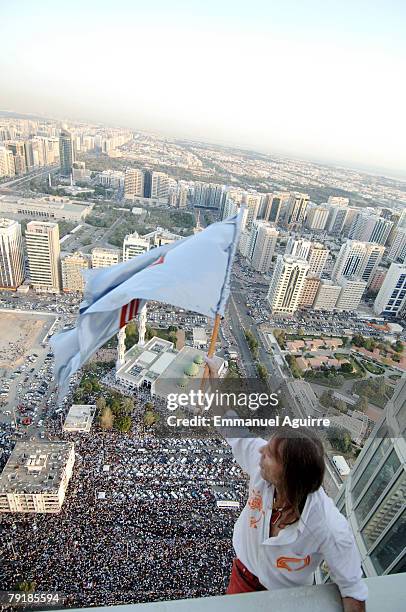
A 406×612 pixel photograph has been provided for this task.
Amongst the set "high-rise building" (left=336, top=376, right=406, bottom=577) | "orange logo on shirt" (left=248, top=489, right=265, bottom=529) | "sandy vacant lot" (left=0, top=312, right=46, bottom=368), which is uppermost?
"orange logo on shirt" (left=248, top=489, right=265, bottom=529)

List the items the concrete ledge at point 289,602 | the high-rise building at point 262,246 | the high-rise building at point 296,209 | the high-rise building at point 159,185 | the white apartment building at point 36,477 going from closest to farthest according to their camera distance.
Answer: the concrete ledge at point 289,602 < the white apartment building at point 36,477 < the high-rise building at point 262,246 < the high-rise building at point 296,209 < the high-rise building at point 159,185

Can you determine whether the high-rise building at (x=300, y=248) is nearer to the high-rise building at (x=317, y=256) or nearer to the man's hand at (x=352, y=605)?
the high-rise building at (x=317, y=256)

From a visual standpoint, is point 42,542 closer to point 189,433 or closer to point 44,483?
point 44,483

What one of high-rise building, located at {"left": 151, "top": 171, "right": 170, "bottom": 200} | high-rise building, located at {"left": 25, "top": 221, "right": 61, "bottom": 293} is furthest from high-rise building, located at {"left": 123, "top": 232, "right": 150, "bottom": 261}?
high-rise building, located at {"left": 151, "top": 171, "right": 170, "bottom": 200}

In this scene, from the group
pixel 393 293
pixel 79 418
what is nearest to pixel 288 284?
pixel 393 293

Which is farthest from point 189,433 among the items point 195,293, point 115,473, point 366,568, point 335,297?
point 335,297

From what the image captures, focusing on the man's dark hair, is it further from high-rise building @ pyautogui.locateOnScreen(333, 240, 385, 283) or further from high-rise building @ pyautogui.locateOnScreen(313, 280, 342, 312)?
high-rise building @ pyautogui.locateOnScreen(333, 240, 385, 283)

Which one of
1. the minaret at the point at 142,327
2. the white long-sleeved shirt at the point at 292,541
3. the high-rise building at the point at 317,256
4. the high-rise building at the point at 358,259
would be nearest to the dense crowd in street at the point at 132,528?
the minaret at the point at 142,327
